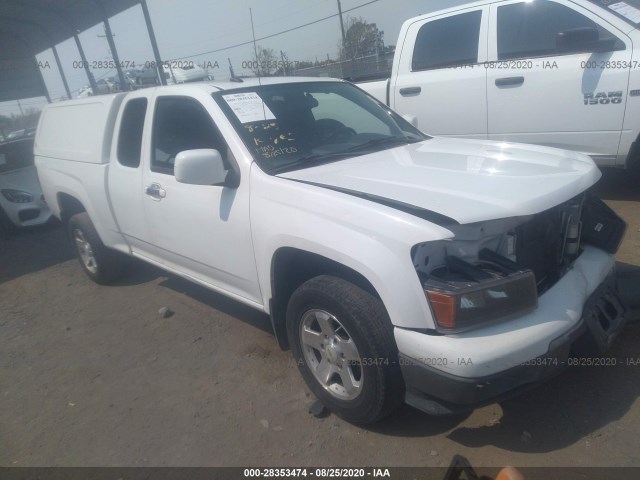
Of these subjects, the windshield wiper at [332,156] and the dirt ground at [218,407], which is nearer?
the dirt ground at [218,407]

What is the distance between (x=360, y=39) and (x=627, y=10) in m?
15.9

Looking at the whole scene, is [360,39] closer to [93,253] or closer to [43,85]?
[43,85]

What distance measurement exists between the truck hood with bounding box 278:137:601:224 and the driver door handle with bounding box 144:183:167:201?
1.14 metres

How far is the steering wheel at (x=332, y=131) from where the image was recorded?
3.26 meters

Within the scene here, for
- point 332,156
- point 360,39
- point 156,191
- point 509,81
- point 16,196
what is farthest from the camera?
point 360,39

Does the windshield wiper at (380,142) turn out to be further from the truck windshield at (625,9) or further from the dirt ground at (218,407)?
the truck windshield at (625,9)

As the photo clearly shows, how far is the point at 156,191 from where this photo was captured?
136 inches

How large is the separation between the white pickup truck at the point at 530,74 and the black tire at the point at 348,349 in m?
3.65

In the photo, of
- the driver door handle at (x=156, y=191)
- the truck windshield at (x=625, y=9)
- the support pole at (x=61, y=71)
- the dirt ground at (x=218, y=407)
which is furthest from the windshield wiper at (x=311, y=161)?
the support pole at (x=61, y=71)

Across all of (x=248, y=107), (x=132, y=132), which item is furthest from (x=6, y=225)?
(x=248, y=107)

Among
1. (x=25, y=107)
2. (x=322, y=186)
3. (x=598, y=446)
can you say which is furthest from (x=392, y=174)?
(x=25, y=107)

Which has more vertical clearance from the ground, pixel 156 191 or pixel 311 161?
pixel 311 161

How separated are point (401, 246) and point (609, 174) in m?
5.17

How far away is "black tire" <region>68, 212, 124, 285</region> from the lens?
4.67 m
